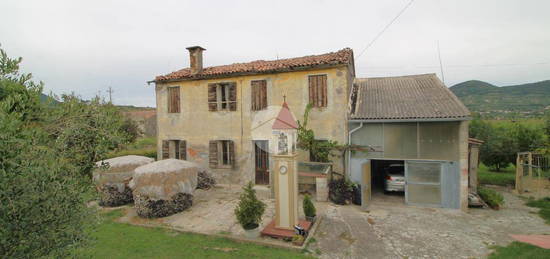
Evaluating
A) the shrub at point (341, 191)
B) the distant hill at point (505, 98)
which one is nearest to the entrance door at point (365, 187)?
the shrub at point (341, 191)

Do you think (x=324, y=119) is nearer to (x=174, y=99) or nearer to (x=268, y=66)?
(x=268, y=66)

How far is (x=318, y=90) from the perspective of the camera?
41.3 feet

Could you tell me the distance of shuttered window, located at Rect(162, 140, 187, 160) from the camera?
15391 millimetres

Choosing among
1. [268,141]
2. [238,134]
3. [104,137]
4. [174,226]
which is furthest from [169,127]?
[104,137]

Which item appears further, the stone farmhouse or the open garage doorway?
the open garage doorway

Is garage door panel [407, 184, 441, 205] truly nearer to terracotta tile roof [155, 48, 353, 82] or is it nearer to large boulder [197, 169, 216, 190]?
terracotta tile roof [155, 48, 353, 82]

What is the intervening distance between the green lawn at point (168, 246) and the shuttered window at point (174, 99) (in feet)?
25.7

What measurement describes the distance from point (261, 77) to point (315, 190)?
603cm

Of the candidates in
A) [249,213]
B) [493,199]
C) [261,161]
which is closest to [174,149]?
[261,161]

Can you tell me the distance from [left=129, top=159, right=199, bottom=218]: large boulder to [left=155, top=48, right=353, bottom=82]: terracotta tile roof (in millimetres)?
5594

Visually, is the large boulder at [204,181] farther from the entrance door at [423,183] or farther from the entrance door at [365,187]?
the entrance door at [423,183]

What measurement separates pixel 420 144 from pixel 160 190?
10012 mm

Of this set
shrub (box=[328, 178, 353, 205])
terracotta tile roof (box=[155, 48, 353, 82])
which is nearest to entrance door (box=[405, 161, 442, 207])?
shrub (box=[328, 178, 353, 205])

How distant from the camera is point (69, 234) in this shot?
320 cm
